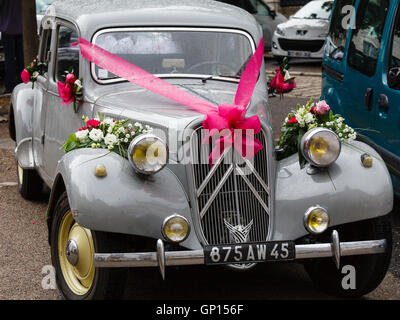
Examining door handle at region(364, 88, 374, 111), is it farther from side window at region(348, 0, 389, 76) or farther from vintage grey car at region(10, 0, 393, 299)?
vintage grey car at region(10, 0, 393, 299)

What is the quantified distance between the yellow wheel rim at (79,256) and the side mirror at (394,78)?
2956 mm

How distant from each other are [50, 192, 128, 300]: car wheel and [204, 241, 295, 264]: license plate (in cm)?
55

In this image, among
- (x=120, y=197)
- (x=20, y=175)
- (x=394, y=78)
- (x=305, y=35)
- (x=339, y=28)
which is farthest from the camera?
(x=305, y=35)

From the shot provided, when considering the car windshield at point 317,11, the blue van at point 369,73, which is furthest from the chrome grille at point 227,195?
the car windshield at point 317,11

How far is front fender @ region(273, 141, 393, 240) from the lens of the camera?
436cm

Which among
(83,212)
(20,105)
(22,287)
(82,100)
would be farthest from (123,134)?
(20,105)

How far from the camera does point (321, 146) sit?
446 cm

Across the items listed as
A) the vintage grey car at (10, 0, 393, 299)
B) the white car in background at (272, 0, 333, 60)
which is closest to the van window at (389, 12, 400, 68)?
the vintage grey car at (10, 0, 393, 299)

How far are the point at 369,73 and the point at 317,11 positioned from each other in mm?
10489

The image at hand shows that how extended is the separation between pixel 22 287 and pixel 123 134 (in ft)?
4.37

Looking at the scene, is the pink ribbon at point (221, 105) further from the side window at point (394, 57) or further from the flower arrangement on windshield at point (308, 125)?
the side window at point (394, 57)

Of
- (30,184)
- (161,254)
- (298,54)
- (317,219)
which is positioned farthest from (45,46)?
(298,54)

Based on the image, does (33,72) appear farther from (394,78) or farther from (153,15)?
(394,78)

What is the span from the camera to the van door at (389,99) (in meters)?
5.93
